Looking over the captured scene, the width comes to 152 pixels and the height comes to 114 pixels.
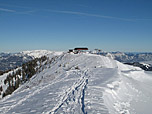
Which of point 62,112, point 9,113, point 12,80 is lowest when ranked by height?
point 12,80

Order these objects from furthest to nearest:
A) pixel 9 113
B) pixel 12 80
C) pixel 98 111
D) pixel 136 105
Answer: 1. pixel 12 80
2. pixel 136 105
3. pixel 9 113
4. pixel 98 111

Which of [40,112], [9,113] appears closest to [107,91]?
[40,112]

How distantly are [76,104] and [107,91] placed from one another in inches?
161

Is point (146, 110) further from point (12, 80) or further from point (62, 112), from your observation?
point (12, 80)

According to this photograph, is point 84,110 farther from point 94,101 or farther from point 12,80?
point 12,80

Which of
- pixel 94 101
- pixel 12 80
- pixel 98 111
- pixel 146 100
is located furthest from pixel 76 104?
pixel 12 80

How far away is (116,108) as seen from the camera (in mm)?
10320

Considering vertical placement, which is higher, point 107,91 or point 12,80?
point 107,91

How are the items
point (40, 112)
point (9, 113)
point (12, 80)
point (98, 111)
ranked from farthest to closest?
point (12, 80), point (9, 113), point (40, 112), point (98, 111)

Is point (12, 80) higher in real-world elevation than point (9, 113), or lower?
lower

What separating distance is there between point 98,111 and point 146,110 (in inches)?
179

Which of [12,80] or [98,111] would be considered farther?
[12,80]

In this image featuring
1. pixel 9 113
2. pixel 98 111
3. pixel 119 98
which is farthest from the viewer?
pixel 119 98

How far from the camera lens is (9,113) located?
35.7 ft
